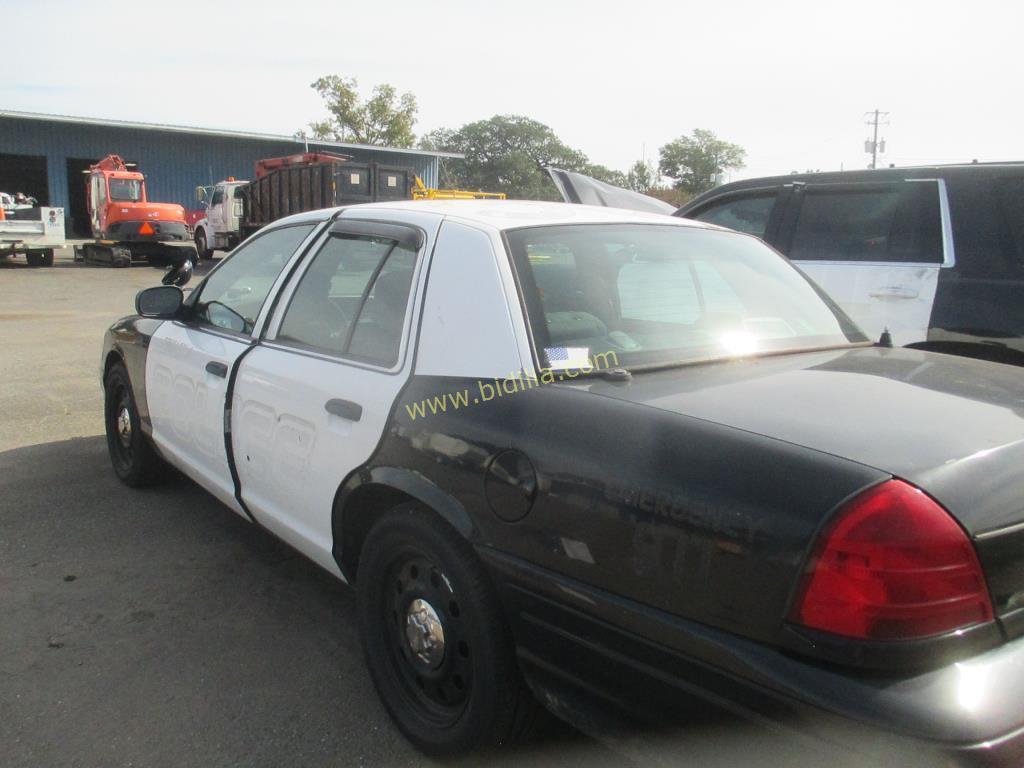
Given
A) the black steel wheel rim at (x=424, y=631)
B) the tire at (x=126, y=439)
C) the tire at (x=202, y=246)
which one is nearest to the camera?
the black steel wheel rim at (x=424, y=631)

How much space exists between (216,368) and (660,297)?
1845mm

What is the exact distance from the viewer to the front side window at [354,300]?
9.23 feet

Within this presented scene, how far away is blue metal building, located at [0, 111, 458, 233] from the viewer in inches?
1303

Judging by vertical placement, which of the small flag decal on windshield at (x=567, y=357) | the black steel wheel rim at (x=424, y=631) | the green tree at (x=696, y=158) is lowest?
the black steel wheel rim at (x=424, y=631)

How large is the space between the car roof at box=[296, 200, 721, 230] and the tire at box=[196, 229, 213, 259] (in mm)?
25678

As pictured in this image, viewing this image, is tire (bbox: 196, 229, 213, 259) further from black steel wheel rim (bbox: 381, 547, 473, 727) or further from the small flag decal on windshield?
the small flag decal on windshield

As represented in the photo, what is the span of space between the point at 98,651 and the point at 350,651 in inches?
36.3

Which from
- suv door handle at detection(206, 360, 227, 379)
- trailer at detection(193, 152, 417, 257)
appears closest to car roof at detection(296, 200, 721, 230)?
suv door handle at detection(206, 360, 227, 379)

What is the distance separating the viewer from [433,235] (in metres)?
2.77

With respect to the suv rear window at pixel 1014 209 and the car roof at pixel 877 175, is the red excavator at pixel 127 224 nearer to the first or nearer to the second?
the car roof at pixel 877 175

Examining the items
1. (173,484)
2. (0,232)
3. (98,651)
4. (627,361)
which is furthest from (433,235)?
(0,232)

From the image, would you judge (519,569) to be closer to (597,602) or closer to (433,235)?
(597,602)

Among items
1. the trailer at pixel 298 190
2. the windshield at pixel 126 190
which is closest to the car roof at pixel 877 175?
the trailer at pixel 298 190

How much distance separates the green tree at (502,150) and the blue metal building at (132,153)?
4234 centimetres
